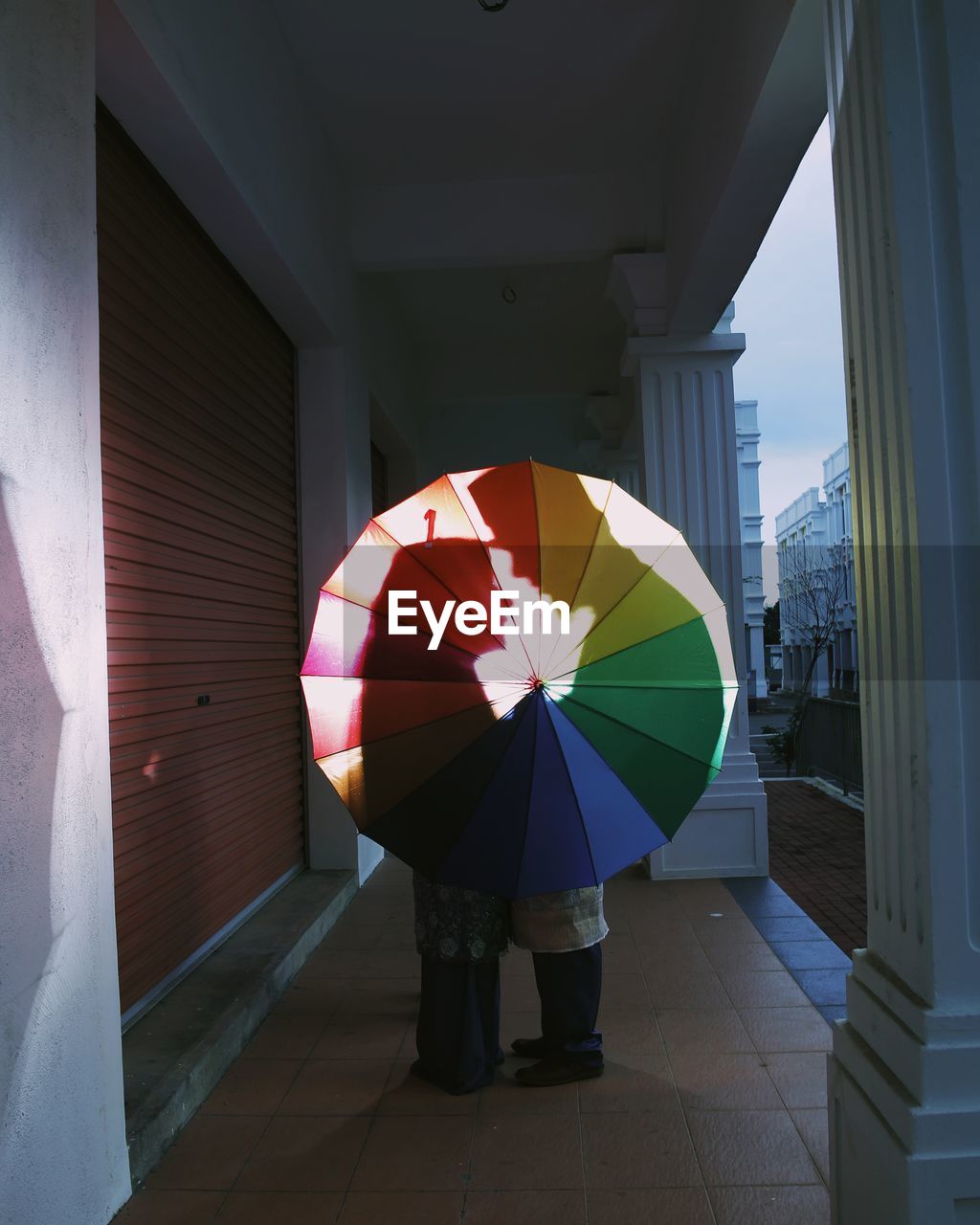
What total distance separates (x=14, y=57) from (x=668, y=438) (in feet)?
16.8

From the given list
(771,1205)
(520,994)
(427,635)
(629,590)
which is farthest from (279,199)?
(771,1205)

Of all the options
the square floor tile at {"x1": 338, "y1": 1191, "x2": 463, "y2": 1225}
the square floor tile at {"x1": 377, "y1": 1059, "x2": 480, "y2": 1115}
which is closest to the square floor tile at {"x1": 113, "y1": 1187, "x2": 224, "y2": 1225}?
the square floor tile at {"x1": 338, "y1": 1191, "x2": 463, "y2": 1225}

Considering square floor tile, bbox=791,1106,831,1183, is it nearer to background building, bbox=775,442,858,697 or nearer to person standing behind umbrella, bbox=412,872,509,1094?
person standing behind umbrella, bbox=412,872,509,1094

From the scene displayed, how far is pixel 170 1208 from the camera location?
274cm

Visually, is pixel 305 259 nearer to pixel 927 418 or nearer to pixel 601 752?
pixel 601 752

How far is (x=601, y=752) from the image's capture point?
8.70 feet

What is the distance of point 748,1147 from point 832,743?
29.2 ft

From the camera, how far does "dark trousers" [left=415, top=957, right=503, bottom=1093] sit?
11.0 ft

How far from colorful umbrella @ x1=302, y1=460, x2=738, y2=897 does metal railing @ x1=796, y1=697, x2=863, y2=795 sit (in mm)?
7329

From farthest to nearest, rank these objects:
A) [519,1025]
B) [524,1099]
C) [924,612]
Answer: [519,1025]
[524,1099]
[924,612]

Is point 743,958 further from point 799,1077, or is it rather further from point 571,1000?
point 571,1000

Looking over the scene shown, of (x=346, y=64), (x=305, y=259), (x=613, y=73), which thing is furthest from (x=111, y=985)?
(x=613, y=73)

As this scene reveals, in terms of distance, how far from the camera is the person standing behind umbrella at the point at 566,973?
3297 mm

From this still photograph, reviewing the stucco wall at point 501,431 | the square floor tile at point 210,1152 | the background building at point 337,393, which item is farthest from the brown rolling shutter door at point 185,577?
the stucco wall at point 501,431
